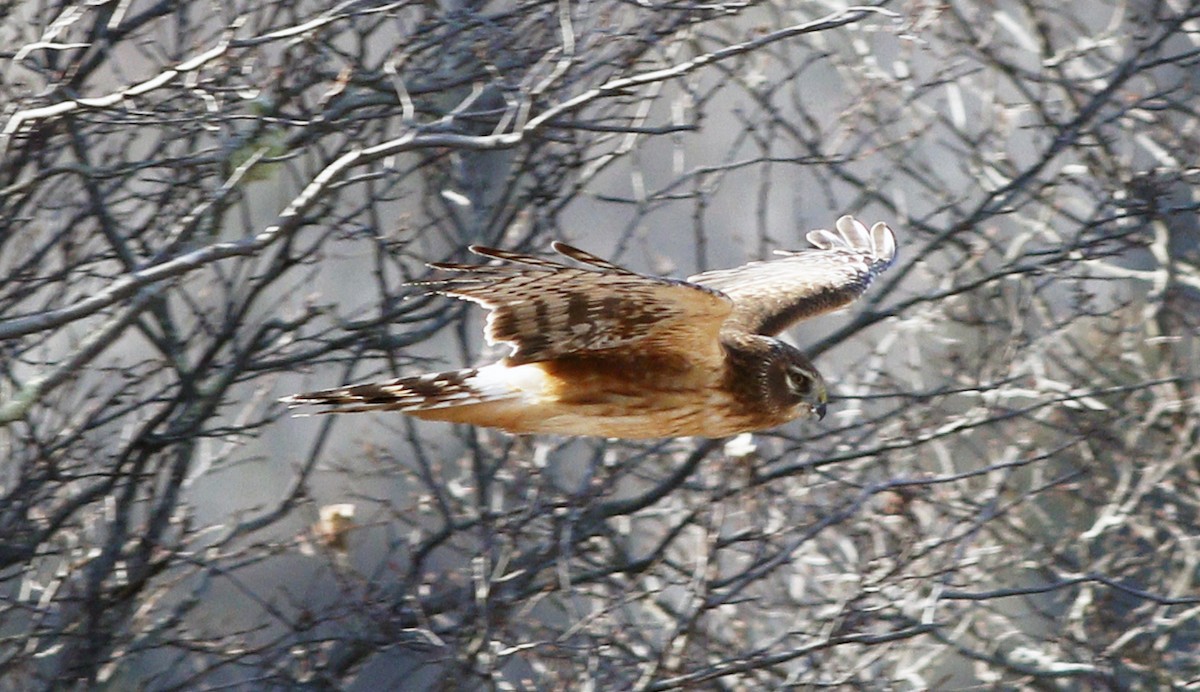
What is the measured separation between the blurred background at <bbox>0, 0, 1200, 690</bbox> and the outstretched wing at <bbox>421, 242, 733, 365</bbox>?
386mm

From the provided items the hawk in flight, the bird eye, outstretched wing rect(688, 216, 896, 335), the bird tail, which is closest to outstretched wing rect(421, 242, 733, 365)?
the hawk in flight

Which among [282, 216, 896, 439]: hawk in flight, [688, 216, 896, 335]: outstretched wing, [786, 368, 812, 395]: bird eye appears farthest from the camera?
[688, 216, 896, 335]: outstretched wing

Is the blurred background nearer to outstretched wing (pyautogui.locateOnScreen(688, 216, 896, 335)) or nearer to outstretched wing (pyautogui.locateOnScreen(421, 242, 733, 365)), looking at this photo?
outstretched wing (pyautogui.locateOnScreen(688, 216, 896, 335))

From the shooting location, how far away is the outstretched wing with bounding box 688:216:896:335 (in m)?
6.40

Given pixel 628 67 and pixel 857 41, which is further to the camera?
pixel 857 41

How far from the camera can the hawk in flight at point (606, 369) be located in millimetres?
4789

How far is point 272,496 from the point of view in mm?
9539

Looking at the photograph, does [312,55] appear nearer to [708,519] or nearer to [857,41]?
[708,519]

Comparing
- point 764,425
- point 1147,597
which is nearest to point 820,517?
point 764,425

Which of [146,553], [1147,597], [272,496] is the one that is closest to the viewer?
[1147,597]

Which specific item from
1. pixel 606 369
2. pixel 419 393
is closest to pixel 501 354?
pixel 606 369

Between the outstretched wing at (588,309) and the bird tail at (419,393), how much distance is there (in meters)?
0.13

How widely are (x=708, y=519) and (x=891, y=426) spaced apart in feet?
8.64

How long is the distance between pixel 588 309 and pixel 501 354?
100 centimetres
